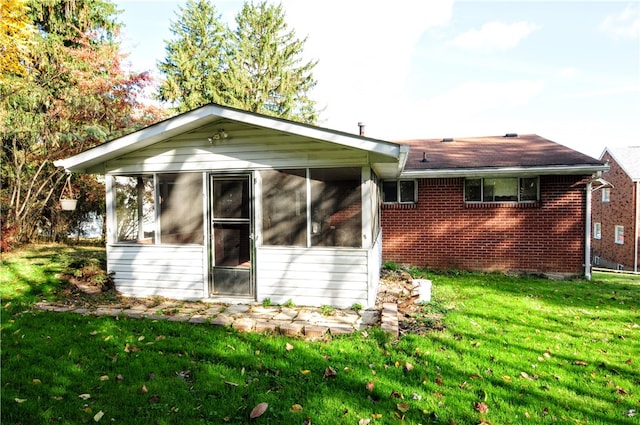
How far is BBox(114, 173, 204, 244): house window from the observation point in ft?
21.6

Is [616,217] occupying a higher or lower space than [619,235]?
higher

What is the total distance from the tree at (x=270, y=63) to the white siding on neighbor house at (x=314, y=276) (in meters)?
20.4

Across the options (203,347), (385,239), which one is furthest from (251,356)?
(385,239)

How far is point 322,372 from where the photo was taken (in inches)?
146

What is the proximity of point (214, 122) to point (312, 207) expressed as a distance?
7.67ft

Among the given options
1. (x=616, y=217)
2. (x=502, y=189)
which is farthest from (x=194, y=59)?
(x=616, y=217)

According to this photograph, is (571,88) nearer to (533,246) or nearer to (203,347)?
(533,246)

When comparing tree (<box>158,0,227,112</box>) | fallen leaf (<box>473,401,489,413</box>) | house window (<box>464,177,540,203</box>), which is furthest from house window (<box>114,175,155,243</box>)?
tree (<box>158,0,227,112</box>)

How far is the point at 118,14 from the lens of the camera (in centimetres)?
1515

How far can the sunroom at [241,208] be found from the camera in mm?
5969

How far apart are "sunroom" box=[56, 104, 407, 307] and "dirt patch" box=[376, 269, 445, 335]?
68 centimetres

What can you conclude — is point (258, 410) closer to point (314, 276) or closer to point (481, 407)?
point (481, 407)

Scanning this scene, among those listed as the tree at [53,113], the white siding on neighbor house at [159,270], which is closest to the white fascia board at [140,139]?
the white siding on neighbor house at [159,270]

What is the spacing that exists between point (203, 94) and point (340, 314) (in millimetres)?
23190
